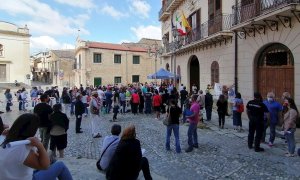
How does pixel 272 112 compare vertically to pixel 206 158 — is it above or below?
above

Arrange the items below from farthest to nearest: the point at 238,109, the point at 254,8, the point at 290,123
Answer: the point at 254,8 → the point at 238,109 → the point at 290,123

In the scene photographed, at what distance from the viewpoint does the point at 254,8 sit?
1274 cm

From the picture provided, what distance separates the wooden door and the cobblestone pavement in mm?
2726

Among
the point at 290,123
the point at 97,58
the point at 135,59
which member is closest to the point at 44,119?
the point at 290,123

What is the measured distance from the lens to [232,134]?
422 inches

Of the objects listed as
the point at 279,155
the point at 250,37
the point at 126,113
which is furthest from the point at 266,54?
the point at 126,113

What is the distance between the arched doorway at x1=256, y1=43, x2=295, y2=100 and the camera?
12.0 metres

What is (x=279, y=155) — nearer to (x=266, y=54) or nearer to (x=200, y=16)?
(x=266, y=54)

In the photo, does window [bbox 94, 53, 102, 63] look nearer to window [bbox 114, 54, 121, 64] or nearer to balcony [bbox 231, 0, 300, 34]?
window [bbox 114, 54, 121, 64]

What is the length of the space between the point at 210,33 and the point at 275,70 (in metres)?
5.76

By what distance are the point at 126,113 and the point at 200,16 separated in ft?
27.1

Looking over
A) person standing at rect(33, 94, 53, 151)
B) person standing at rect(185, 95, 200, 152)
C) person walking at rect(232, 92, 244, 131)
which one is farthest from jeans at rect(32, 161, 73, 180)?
person walking at rect(232, 92, 244, 131)

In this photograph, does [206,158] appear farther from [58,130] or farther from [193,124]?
[58,130]

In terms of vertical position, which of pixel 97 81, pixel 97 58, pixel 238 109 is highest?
pixel 97 58
